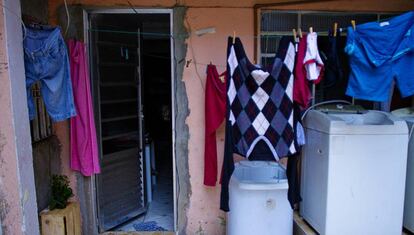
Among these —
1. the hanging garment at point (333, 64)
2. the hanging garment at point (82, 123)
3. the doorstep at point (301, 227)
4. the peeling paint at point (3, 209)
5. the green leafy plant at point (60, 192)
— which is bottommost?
the doorstep at point (301, 227)

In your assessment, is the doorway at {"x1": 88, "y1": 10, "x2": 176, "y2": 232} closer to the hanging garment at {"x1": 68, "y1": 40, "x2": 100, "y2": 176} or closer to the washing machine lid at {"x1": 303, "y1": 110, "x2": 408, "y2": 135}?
the hanging garment at {"x1": 68, "y1": 40, "x2": 100, "y2": 176}

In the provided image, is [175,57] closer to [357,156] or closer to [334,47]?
[334,47]

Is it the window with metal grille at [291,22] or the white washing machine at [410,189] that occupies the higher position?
the window with metal grille at [291,22]

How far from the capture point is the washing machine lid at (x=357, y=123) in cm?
240

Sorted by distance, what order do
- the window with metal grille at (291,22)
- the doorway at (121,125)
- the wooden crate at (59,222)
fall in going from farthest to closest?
1. the doorway at (121,125)
2. the window with metal grille at (291,22)
3. the wooden crate at (59,222)

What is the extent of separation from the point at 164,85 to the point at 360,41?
19.1 feet

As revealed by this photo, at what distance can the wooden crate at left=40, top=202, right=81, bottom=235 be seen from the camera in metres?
2.66

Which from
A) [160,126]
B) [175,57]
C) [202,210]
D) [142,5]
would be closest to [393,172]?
[202,210]

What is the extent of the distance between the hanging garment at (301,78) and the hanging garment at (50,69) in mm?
1752

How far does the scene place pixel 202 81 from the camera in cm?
304

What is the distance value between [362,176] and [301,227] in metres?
0.74

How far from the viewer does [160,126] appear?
7590mm

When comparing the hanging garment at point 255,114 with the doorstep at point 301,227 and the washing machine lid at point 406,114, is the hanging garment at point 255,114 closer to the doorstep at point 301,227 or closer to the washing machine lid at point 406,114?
the doorstep at point 301,227

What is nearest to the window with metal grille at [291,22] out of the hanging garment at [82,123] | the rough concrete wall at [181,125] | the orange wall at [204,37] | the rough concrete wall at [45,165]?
the orange wall at [204,37]
